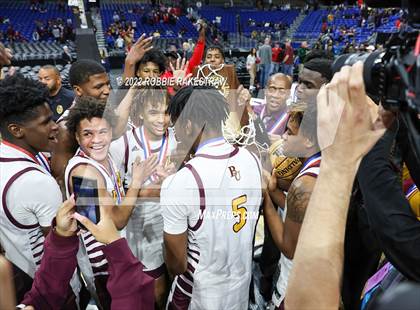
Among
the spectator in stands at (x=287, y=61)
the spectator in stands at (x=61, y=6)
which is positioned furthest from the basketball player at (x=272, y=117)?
the spectator in stands at (x=61, y=6)

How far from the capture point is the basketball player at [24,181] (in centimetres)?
158

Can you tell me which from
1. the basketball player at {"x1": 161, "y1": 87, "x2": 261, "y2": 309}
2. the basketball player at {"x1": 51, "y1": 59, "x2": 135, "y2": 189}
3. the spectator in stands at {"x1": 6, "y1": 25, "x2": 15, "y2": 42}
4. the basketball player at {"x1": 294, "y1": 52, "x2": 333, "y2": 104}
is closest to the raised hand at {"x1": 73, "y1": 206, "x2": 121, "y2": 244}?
the basketball player at {"x1": 161, "y1": 87, "x2": 261, "y2": 309}

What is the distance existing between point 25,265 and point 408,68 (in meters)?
1.67

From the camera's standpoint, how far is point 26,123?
182 centimetres

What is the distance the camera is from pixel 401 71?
765 millimetres

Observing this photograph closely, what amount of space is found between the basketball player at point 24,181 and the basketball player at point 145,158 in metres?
0.44

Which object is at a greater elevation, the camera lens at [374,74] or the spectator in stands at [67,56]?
the camera lens at [374,74]

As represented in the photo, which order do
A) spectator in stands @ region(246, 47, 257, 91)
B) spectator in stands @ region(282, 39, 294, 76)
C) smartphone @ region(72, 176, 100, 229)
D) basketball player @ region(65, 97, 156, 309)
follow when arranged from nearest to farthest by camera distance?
smartphone @ region(72, 176, 100, 229), basketball player @ region(65, 97, 156, 309), spectator in stands @ region(246, 47, 257, 91), spectator in stands @ region(282, 39, 294, 76)

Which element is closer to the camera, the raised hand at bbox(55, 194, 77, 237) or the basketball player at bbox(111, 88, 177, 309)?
the raised hand at bbox(55, 194, 77, 237)

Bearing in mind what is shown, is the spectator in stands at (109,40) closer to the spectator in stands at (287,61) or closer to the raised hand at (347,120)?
the spectator in stands at (287,61)

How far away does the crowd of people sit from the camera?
2.75ft

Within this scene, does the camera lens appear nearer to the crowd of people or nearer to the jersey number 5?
the crowd of people

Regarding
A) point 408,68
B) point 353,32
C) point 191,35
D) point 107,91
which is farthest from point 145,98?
point 353,32

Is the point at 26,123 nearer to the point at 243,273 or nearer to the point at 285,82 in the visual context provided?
the point at 243,273
